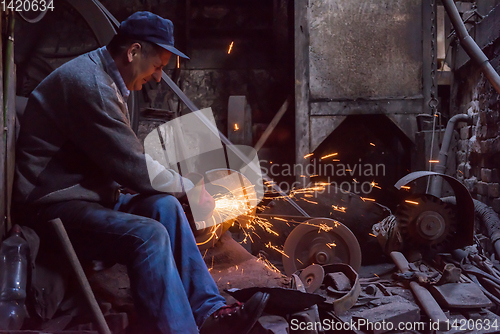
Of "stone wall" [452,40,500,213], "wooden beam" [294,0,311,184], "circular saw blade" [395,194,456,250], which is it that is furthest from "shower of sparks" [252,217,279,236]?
"stone wall" [452,40,500,213]

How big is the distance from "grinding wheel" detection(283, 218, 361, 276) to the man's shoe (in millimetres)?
1652

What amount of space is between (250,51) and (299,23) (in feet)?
3.84

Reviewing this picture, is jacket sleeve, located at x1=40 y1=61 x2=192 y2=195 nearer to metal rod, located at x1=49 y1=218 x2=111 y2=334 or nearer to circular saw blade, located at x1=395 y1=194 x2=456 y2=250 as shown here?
metal rod, located at x1=49 y1=218 x2=111 y2=334

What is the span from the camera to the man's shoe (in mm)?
1612

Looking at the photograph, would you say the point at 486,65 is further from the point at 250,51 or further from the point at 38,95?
the point at 38,95

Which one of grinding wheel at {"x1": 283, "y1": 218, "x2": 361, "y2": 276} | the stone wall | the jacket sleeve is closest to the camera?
the jacket sleeve

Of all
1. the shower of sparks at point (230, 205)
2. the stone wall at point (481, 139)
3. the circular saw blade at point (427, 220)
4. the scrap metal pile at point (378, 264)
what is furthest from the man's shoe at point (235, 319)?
the stone wall at point (481, 139)

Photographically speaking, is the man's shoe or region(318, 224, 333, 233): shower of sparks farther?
region(318, 224, 333, 233): shower of sparks

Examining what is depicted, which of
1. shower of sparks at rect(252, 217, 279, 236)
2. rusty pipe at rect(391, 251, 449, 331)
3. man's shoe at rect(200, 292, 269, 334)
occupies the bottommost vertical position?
rusty pipe at rect(391, 251, 449, 331)

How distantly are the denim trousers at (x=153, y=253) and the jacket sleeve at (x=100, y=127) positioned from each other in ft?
0.63

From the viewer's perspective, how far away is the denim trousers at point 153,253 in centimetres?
150

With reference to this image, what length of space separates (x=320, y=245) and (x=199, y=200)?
5.75 feet

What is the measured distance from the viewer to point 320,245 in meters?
3.26

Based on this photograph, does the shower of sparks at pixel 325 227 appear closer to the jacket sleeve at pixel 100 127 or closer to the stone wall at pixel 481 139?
the jacket sleeve at pixel 100 127
